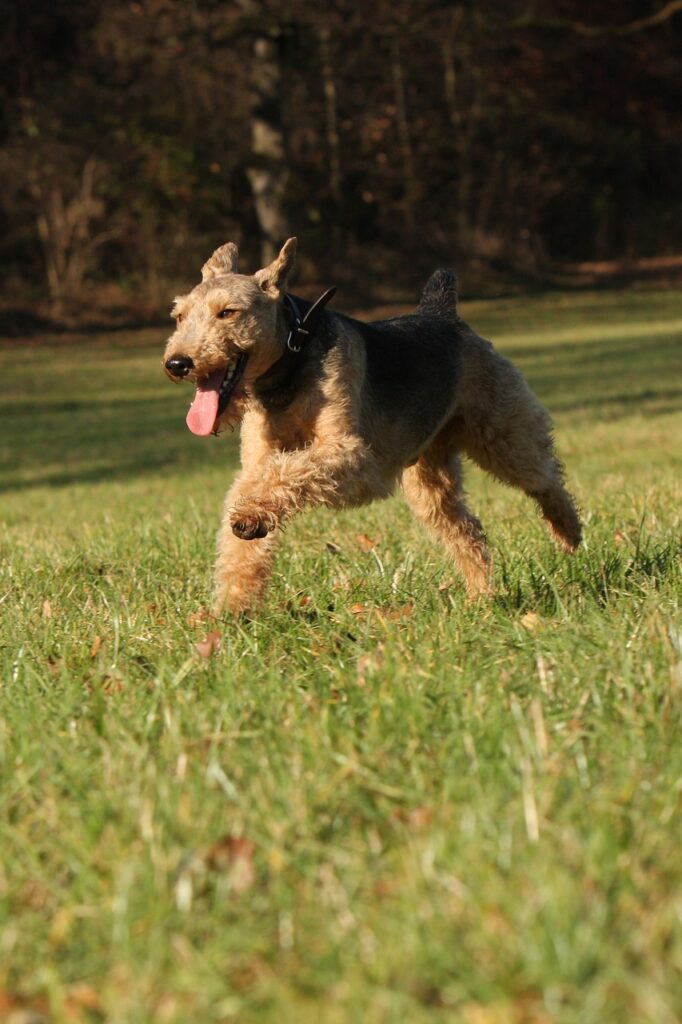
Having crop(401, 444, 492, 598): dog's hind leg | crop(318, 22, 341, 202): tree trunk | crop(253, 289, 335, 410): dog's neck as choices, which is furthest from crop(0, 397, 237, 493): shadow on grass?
crop(318, 22, 341, 202): tree trunk

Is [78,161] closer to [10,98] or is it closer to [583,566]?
[10,98]

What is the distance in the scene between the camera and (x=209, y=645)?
3590mm

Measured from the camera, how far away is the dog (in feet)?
14.6

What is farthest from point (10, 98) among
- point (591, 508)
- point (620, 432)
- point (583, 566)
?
point (583, 566)

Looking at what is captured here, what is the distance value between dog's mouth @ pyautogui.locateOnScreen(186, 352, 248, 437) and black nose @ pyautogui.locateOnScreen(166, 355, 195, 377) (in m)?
0.10

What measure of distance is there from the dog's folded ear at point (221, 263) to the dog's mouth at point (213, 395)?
2.01ft

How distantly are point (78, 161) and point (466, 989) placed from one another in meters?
27.8

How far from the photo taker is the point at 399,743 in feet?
8.80

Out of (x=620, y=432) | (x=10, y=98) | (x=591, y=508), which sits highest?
(x=10, y=98)

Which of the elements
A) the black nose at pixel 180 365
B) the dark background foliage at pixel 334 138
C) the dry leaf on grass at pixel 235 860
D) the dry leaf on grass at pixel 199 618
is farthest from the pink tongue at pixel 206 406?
the dark background foliage at pixel 334 138

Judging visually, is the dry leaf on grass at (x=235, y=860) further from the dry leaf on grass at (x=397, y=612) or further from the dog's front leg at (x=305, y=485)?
the dog's front leg at (x=305, y=485)

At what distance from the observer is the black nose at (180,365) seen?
443 cm

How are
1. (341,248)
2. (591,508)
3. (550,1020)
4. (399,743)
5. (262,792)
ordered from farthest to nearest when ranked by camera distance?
1. (341,248)
2. (591,508)
3. (399,743)
4. (262,792)
5. (550,1020)

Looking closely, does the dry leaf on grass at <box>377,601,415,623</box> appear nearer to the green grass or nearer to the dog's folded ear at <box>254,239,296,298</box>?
the green grass
